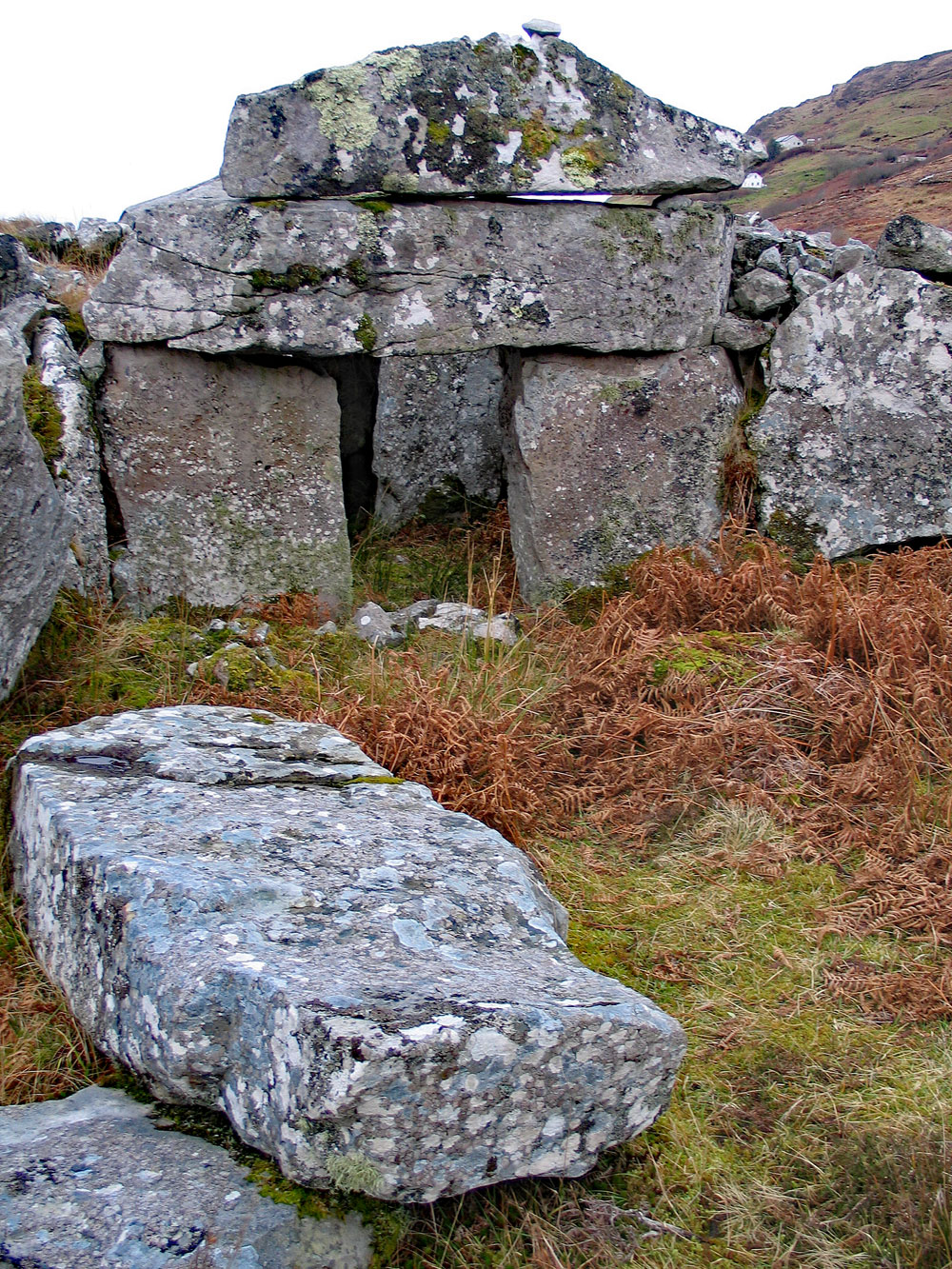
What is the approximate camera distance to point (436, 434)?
6.29 m

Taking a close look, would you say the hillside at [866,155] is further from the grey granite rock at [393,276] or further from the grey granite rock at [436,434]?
the grey granite rock at [393,276]

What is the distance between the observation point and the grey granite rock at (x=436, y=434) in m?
6.18

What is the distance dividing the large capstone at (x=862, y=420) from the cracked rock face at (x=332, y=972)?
3.08 m

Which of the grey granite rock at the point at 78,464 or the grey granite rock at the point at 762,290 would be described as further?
the grey granite rock at the point at 762,290

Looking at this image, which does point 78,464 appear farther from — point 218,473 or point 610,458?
point 610,458

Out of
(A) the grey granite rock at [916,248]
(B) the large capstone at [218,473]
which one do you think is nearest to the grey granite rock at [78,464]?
(B) the large capstone at [218,473]

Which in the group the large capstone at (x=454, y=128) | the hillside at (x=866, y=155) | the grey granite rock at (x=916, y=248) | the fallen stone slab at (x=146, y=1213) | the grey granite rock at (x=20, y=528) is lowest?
the fallen stone slab at (x=146, y=1213)

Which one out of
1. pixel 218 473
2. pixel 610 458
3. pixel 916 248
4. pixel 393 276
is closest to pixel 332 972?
pixel 218 473

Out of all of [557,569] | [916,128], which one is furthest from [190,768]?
[916,128]

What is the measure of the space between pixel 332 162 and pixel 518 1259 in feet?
13.2

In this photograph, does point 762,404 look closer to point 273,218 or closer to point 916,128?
point 273,218

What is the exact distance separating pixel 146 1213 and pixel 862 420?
4.65 metres

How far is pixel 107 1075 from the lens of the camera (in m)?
2.30

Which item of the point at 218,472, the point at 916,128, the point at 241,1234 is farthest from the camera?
the point at 916,128
